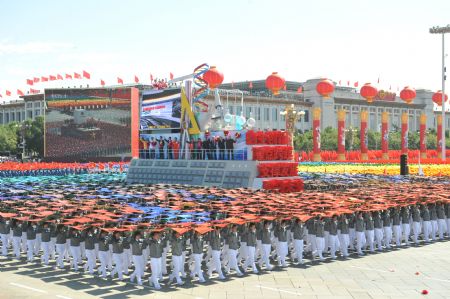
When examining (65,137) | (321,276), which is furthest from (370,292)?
(65,137)

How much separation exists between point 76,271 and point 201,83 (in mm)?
27681

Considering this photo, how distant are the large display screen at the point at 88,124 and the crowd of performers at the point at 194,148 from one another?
32.6 m

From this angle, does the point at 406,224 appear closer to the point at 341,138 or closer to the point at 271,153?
the point at 271,153

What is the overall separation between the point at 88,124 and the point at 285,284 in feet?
220

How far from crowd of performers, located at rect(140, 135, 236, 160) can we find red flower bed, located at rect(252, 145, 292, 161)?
2.04 metres

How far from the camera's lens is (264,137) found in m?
37.5

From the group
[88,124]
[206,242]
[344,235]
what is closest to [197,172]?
[344,235]

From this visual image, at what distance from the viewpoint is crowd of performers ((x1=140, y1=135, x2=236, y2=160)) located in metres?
38.9

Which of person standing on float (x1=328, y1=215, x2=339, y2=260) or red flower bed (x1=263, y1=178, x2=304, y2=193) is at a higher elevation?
red flower bed (x1=263, y1=178, x2=304, y2=193)

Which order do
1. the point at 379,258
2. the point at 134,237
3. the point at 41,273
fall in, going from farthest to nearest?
1. the point at 379,258
2. the point at 41,273
3. the point at 134,237

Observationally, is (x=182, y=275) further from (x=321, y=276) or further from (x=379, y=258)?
(x=379, y=258)

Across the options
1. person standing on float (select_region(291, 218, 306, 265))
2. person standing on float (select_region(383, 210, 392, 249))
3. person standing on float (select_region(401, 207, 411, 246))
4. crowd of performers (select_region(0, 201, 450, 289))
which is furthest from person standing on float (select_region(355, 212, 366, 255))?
person standing on float (select_region(401, 207, 411, 246))

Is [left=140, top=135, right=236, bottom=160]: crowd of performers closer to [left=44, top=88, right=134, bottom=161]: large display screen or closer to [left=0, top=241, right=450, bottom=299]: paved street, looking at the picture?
[left=0, top=241, right=450, bottom=299]: paved street

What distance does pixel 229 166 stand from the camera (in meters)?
38.0
